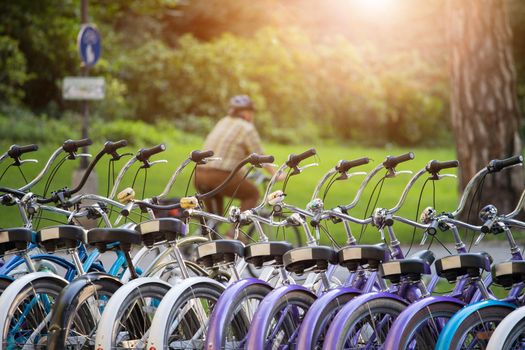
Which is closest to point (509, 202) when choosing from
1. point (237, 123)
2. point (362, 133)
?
point (237, 123)

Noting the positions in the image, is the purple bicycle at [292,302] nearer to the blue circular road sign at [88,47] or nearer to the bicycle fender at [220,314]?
the bicycle fender at [220,314]

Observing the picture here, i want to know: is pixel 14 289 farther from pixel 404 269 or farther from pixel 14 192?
pixel 404 269

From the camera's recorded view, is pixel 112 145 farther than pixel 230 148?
No

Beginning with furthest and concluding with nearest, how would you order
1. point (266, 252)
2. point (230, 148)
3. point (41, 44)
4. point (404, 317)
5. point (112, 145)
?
1. point (41, 44)
2. point (230, 148)
3. point (112, 145)
4. point (266, 252)
5. point (404, 317)

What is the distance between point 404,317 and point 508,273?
1.78 feet

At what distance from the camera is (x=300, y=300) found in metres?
5.70

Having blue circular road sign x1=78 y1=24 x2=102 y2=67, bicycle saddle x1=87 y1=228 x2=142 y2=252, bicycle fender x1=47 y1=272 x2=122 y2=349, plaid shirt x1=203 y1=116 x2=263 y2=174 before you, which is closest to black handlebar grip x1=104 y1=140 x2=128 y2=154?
bicycle saddle x1=87 y1=228 x2=142 y2=252

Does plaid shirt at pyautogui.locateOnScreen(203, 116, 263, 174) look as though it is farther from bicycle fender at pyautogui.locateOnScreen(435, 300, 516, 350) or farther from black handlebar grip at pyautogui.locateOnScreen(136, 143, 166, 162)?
bicycle fender at pyautogui.locateOnScreen(435, 300, 516, 350)

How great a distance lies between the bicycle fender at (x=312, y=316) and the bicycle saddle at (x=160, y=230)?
78 centimetres

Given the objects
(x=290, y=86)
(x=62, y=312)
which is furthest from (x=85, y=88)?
(x=290, y=86)

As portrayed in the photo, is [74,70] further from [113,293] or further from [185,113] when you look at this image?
[113,293]

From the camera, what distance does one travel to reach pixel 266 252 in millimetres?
5867

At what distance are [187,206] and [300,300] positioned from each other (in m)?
0.90

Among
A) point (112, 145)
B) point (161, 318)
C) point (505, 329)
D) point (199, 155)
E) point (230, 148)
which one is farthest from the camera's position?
point (230, 148)
